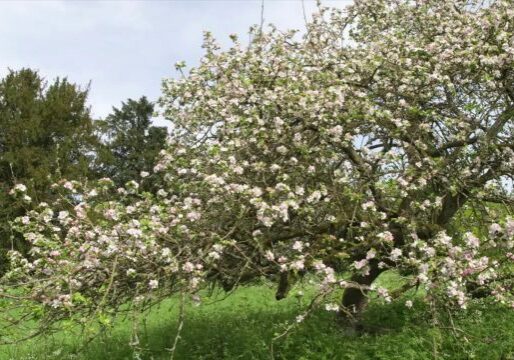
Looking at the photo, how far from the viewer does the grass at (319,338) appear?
28.3ft

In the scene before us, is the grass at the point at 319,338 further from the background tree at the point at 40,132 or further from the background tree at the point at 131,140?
the background tree at the point at 131,140

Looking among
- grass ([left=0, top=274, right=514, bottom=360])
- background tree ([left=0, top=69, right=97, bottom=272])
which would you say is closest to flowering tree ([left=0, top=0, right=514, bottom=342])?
grass ([left=0, top=274, right=514, bottom=360])

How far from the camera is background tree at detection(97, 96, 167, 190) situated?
110 ft

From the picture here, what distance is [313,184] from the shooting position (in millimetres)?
8289

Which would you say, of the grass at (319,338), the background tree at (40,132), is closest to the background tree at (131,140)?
the background tree at (40,132)

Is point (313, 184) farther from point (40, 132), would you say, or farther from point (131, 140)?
point (131, 140)

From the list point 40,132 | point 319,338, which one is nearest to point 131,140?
point 40,132

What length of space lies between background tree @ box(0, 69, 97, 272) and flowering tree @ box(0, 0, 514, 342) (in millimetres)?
17376

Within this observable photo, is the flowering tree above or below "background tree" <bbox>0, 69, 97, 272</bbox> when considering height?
below

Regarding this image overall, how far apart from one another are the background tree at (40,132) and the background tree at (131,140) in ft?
8.44

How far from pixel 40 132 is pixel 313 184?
22.1 meters

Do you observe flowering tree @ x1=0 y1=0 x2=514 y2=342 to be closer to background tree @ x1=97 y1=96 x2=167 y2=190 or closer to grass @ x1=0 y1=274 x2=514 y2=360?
grass @ x1=0 y1=274 x2=514 y2=360

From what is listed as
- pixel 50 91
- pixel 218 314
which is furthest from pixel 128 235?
pixel 50 91

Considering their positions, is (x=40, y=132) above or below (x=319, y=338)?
above
